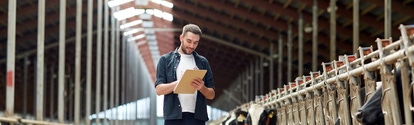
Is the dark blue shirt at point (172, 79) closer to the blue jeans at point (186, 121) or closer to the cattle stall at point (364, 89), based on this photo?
the blue jeans at point (186, 121)

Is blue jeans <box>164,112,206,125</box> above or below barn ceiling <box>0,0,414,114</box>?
below

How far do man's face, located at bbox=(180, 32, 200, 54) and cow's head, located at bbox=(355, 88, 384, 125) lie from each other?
63.5 inches

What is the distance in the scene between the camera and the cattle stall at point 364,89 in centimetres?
571

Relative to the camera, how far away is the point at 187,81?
6.70m

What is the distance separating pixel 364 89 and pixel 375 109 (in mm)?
1756

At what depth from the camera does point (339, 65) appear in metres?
8.55

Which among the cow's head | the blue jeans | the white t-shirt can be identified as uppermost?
the white t-shirt

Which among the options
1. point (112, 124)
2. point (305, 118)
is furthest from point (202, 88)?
point (112, 124)

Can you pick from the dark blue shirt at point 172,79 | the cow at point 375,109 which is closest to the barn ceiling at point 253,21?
the dark blue shirt at point 172,79

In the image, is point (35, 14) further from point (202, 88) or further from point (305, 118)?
point (202, 88)

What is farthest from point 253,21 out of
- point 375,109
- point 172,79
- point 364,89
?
point 375,109

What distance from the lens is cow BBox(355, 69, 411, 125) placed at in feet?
18.7

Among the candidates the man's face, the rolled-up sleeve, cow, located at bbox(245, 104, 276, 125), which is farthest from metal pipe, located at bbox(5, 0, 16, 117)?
the man's face

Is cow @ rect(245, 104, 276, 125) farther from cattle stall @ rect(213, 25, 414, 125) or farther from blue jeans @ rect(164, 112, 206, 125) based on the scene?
blue jeans @ rect(164, 112, 206, 125)
